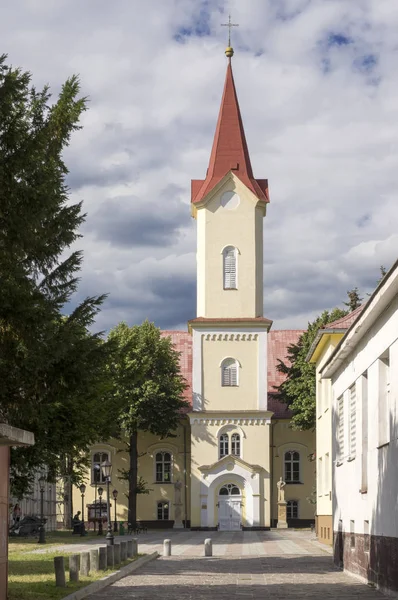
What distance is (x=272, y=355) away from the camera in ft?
251

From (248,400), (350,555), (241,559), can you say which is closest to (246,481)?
(248,400)

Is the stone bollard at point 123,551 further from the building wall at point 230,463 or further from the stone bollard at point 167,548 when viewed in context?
the building wall at point 230,463

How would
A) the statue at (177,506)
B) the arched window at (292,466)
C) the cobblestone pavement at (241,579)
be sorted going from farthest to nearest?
the arched window at (292,466)
the statue at (177,506)
the cobblestone pavement at (241,579)

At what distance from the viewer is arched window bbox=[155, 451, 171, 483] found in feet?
231

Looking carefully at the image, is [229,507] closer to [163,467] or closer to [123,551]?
[163,467]

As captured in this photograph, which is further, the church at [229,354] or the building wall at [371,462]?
the church at [229,354]

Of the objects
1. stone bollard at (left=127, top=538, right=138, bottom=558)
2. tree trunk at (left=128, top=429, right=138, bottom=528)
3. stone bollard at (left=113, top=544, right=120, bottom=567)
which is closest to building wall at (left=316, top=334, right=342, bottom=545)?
stone bollard at (left=127, top=538, right=138, bottom=558)

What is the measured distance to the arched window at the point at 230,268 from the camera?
6506cm

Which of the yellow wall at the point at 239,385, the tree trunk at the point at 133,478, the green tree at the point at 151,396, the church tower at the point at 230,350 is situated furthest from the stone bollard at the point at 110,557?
the tree trunk at the point at 133,478

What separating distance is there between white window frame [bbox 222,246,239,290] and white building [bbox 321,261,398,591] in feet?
125

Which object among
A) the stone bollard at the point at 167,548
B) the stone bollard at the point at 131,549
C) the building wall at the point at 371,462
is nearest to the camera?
the building wall at the point at 371,462

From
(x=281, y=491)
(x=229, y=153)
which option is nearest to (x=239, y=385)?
(x=281, y=491)

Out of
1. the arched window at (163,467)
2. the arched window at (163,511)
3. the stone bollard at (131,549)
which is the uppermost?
the arched window at (163,467)

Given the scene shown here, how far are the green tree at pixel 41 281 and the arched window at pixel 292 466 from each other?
177ft
